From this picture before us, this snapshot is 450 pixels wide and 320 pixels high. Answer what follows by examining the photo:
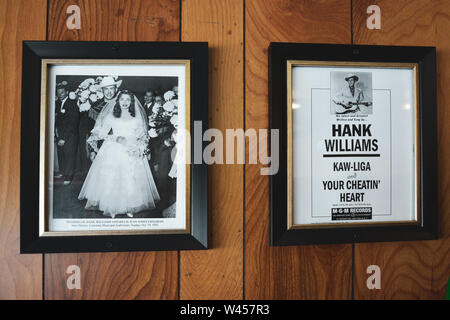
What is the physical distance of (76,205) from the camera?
0.53 m

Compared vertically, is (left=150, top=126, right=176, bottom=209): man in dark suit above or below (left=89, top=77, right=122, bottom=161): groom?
below

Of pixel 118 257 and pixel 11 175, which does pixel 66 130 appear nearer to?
pixel 11 175

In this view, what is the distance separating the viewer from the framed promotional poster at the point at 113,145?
0.52m

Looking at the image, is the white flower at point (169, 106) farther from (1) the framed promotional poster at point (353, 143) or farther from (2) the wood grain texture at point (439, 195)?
(2) the wood grain texture at point (439, 195)

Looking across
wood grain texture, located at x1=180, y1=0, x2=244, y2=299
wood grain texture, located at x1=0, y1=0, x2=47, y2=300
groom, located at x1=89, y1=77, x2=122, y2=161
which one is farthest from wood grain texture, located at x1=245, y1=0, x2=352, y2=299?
wood grain texture, located at x1=0, y1=0, x2=47, y2=300

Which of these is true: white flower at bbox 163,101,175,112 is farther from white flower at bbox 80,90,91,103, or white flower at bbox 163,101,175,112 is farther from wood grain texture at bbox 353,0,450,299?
wood grain texture at bbox 353,0,450,299

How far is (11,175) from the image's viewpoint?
53 centimetres

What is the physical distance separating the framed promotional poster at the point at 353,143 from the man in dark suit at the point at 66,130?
0.37m

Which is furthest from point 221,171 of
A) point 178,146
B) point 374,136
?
point 374,136

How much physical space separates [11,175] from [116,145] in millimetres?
202

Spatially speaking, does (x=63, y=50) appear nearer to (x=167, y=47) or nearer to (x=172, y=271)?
(x=167, y=47)

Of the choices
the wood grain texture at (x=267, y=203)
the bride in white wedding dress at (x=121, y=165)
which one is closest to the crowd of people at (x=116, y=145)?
the bride in white wedding dress at (x=121, y=165)

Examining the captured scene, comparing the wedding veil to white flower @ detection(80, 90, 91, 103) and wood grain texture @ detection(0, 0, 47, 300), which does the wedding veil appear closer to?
white flower @ detection(80, 90, 91, 103)

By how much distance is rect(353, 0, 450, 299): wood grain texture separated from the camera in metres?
0.58
